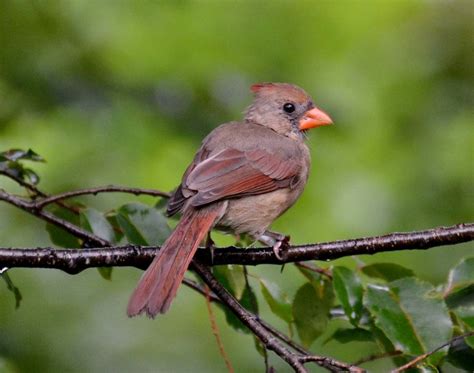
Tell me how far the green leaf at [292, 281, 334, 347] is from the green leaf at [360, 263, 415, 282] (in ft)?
0.90

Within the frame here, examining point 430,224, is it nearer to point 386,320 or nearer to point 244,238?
point 244,238

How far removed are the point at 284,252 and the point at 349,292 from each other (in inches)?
11.8

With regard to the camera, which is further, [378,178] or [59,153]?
[378,178]

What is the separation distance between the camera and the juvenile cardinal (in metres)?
3.30

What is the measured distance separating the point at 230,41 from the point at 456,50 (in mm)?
2168

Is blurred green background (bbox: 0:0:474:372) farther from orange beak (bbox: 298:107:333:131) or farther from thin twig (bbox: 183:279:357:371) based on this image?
thin twig (bbox: 183:279:357:371)

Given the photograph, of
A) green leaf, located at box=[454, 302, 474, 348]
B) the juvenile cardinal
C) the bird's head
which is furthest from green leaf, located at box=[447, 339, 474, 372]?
the bird's head

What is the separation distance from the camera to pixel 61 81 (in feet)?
19.4

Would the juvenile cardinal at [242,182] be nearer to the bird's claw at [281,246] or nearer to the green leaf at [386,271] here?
the bird's claw at [281,246]

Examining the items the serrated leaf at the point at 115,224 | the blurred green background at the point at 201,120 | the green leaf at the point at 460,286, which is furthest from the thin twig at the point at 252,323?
the blurred green background at the point at 201,120

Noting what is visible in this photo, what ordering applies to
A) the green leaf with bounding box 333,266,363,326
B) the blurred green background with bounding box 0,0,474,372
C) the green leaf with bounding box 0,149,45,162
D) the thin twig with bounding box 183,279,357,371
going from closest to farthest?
the thin twig with bounding box 183,279,357,371 → the green leaf with bounding box 333,266,363,326 → the green leaf with bounding box 0,149,45,162 → the blurred green background with bounding box 0,0,474,372

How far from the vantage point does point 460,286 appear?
3.44 metres

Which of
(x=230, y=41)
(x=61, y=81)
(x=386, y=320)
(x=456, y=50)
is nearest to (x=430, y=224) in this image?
(x=456, y=50)

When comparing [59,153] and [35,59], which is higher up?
[35,59]
